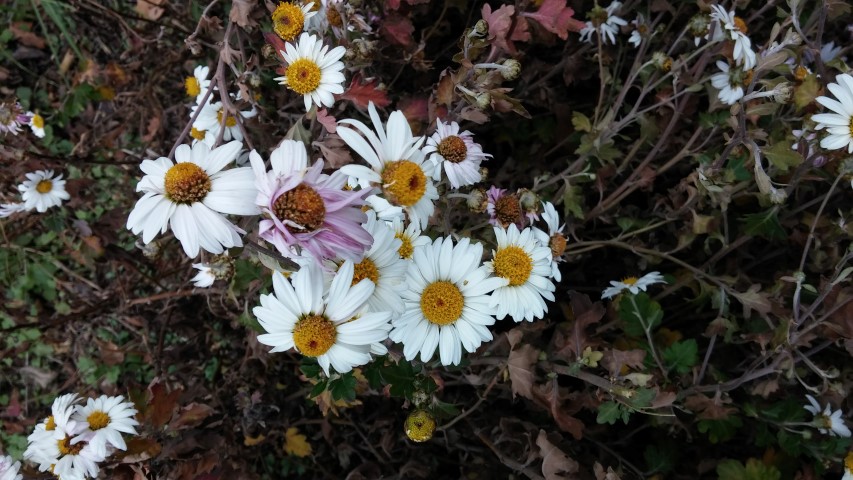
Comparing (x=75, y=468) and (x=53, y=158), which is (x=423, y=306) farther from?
(x=53, y=158)

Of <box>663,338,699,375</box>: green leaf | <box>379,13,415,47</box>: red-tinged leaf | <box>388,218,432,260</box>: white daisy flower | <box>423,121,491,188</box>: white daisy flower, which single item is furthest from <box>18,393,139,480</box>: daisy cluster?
<box>663,338,699,375</box>: green leaf

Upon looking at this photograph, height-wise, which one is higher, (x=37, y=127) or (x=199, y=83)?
(x=199, y=83)

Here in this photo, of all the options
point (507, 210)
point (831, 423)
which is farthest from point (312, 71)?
point (831, 423)

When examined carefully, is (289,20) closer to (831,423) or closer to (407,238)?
(407,238)

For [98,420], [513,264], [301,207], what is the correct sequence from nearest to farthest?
[301,207], [513,264], [98,420]

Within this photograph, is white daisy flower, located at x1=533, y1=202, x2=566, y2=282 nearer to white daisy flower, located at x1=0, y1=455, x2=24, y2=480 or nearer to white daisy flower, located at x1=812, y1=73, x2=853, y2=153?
white daisy flower, located at x1=812, y1=73, x2=853, y2=153

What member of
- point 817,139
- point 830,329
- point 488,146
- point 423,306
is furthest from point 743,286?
point 423,306

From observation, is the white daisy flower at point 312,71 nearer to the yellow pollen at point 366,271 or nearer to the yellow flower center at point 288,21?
the yellow flower center at point 288,21
